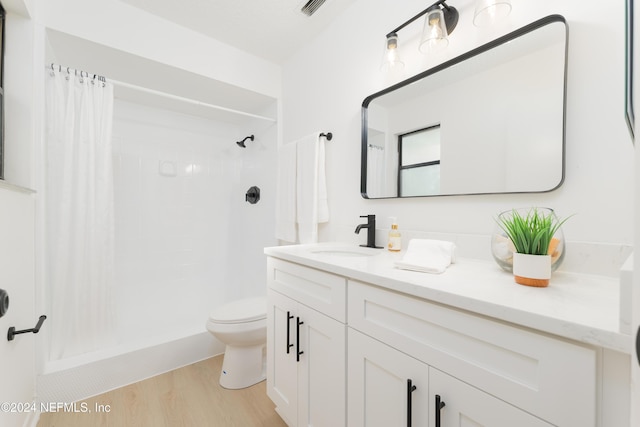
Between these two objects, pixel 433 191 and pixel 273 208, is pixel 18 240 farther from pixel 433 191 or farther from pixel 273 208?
pixel 433 191

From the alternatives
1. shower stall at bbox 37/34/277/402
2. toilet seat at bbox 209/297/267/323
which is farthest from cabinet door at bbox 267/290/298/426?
shower stall at bbox 37/34/277/402

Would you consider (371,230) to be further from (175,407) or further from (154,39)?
(154,39)

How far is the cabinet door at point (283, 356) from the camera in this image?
3.81 ft

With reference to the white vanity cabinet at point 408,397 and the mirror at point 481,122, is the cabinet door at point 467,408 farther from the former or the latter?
the mirror at point 481,122

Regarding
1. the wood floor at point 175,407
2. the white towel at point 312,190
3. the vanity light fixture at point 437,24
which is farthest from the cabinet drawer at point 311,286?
the vanity light fixture at point 437,24

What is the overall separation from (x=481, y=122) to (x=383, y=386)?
1.02m

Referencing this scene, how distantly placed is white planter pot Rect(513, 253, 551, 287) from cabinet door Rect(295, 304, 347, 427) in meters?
0.55

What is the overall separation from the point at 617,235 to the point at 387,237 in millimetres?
801

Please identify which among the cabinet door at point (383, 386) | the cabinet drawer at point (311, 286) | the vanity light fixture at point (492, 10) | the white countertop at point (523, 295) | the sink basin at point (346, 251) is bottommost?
the cabinet door at point (383, 386)

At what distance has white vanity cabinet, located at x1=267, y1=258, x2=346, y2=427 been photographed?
37.2 inches

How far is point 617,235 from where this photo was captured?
2.47 feet

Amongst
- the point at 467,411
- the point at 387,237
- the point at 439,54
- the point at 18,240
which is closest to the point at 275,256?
the point at 387,237

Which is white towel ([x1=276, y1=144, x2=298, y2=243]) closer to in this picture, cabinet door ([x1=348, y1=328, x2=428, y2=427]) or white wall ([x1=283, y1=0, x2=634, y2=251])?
white wall ([x1=283, y1=0, x2=634, y2=251])

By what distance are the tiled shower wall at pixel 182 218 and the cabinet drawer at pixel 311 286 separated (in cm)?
108
